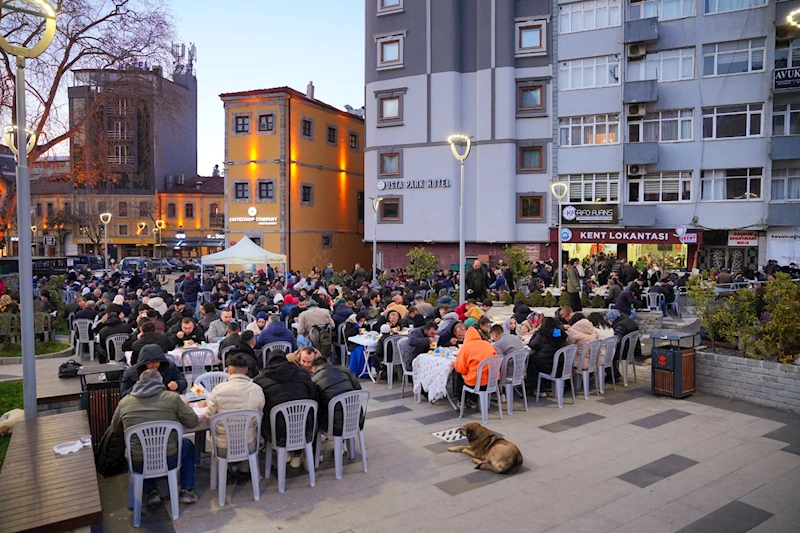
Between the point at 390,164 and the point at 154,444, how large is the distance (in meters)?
27.5

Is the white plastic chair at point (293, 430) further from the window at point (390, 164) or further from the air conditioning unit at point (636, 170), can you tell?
the window at point (390, 164)

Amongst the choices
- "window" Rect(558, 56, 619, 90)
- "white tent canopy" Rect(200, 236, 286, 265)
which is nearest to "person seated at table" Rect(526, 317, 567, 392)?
"white tent canopy" Rect(200, 236, 286, 265)

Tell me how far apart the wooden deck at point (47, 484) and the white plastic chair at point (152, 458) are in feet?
1.40

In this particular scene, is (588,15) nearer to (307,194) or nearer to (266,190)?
(307,194)

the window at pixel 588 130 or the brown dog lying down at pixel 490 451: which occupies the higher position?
the window at pixel 588 130

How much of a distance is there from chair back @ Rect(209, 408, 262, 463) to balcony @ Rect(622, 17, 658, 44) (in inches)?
1099

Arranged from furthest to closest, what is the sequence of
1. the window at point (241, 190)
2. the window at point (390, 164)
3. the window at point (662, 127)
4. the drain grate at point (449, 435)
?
the window at point (241, 190) < the window at point (390, 164) < the window at point (662, 127) < the drain grate at point (449, 435)

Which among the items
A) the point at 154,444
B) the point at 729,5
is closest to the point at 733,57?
the point at 729,5

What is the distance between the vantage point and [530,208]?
29359 mm

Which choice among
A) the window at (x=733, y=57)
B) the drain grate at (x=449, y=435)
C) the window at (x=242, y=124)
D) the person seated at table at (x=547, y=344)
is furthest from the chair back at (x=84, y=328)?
the window at (x=733, y=57)

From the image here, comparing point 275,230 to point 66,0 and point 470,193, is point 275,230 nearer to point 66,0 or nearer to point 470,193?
point 470,193

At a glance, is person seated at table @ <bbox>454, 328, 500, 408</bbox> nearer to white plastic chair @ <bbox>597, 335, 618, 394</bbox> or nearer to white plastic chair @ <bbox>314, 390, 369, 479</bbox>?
white plastic chair @ <bbox>314, 390, 369, 479</bbox>

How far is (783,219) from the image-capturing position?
83.9 ft

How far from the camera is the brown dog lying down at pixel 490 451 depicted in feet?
20.5
